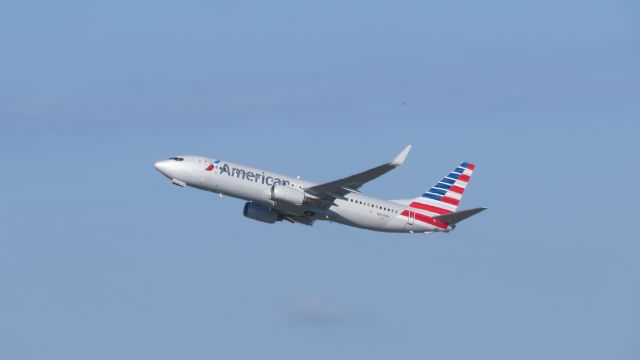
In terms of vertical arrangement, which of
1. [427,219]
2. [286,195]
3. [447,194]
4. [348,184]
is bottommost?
[427,219]

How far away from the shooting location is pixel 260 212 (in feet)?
349

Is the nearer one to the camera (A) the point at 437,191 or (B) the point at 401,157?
(B) the point at 401,157

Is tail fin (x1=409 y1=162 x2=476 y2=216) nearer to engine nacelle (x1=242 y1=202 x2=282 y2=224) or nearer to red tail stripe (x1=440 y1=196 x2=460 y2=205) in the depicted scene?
red tail stripe (x1=440 y1=196 x2=460 y2=205)

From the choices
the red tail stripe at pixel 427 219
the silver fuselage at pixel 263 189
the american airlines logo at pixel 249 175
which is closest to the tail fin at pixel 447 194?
the red tail stripe at pixel 427 219

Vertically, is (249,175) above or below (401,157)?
above

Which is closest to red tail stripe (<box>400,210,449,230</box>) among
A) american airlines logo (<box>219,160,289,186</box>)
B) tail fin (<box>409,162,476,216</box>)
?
tail fin (<box>409,162,476,216</box>)

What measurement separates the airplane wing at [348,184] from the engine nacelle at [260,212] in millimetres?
4818

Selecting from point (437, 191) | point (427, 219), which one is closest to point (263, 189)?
point (427, 219)

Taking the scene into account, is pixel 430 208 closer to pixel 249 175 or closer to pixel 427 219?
pixel 427 219

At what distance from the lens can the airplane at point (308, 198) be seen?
101688 millimetres

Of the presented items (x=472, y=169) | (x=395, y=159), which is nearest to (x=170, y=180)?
(x=395, y=159)

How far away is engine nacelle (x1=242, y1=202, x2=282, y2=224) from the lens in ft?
349

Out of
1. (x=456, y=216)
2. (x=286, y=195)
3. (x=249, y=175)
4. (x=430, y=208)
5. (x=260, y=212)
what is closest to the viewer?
(x=286, y=195)

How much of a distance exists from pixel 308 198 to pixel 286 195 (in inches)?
79.3
